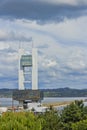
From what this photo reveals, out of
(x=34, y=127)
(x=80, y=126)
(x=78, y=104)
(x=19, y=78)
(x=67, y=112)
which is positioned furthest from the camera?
(x=19, y=78)

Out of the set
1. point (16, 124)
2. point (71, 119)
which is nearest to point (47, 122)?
point (71, 119)

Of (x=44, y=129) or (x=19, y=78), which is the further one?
(x=19, y=78)

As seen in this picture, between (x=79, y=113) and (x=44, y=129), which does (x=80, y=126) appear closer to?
(x=44, y=129)

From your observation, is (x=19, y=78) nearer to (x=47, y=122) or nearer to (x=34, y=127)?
(x=47, y=122)

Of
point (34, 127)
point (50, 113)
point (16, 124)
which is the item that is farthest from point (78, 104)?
point (16, 124)

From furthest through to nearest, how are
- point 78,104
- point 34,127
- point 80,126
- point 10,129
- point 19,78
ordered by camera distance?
point 19,78 < point 78,104 < point 80,126 < point 34,127 < point 10,129

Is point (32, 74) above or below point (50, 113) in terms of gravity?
above

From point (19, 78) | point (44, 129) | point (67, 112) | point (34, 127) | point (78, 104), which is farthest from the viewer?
point (19, 78)

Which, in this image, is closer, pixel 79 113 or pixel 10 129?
pixel 10 129

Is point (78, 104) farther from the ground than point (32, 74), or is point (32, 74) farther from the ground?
point (32, 74)
